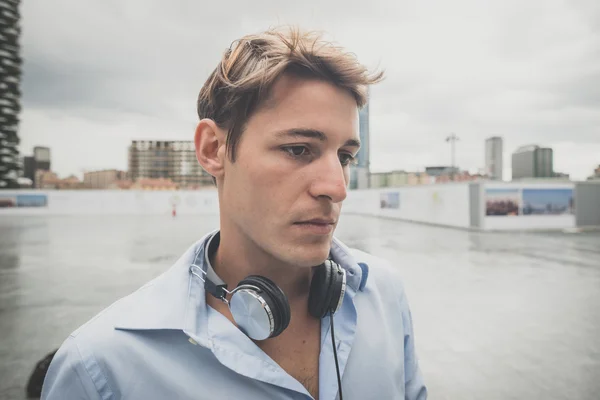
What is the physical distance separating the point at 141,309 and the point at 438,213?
20.7 meters

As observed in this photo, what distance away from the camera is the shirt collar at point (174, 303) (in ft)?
3.76

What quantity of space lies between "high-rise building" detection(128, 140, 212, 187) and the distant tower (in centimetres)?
7706

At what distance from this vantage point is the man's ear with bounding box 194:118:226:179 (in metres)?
1.38

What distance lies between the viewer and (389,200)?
27047 mm

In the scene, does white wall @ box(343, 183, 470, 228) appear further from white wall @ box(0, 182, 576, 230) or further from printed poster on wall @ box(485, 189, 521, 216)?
printed poster on wall @ box(485, 189, 521, 216)

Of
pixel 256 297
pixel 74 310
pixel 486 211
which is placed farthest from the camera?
pixel 486 211

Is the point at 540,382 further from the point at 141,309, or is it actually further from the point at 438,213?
the point at 438,213

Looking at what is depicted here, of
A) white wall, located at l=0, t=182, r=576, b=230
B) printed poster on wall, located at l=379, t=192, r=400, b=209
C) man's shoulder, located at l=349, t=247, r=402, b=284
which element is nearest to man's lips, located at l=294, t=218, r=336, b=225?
man's shoulder, located at l=349, t=247, r=402, b=284

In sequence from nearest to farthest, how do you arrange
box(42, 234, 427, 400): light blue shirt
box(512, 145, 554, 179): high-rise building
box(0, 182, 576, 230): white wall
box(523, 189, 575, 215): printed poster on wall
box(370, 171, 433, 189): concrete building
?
box(42, 234, 427, 400): light blue shirt
box(523, 189, 575, 215): printed poster on wall
box(0, 182, 576, 230): white wall
box(512, 145, 554, 179): high-rise building
box(370, 171, 433, 189): concrete building

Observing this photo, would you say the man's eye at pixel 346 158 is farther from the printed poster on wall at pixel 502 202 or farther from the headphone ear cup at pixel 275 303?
the printed poster on wall at pixel 502 202

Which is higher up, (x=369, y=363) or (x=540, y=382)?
(x=369, y=363)

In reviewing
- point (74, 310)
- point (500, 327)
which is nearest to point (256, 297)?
point (500, 327)

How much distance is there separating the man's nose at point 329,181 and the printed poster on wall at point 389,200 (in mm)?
25025

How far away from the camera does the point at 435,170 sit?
86.0 metres
